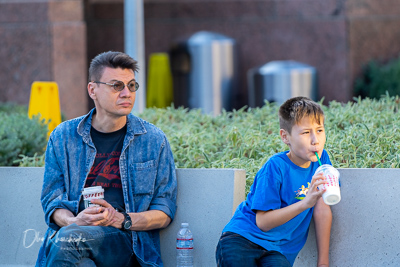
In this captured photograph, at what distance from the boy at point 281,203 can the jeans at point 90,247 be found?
23.9 inches

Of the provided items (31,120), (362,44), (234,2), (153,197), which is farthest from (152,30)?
(153,197)

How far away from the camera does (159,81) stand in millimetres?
10930

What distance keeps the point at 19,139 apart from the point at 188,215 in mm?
2141

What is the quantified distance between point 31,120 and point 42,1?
457 cm

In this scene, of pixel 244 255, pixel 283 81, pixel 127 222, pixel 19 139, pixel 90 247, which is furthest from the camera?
pixel 283 81

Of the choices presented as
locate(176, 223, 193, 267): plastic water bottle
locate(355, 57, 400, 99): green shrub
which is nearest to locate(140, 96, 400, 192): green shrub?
locate(176, 223, 193, 267): plastic water bottle

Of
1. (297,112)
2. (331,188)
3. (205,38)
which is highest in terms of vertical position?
(205,38)

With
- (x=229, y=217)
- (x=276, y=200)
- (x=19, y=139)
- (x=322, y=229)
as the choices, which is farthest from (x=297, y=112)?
(x=19, y=139)

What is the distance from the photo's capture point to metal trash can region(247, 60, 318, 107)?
10.0 meters

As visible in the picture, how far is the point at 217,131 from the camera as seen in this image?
5973 mm

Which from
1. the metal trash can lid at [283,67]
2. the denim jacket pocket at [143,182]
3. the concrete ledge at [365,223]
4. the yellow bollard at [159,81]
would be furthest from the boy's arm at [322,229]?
the yellow bollard at [159,81]

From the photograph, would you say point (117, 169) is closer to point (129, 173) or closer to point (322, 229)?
point (129, 173)

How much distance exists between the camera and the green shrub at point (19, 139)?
5766 mm

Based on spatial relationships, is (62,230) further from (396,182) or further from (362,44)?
(362,44)
